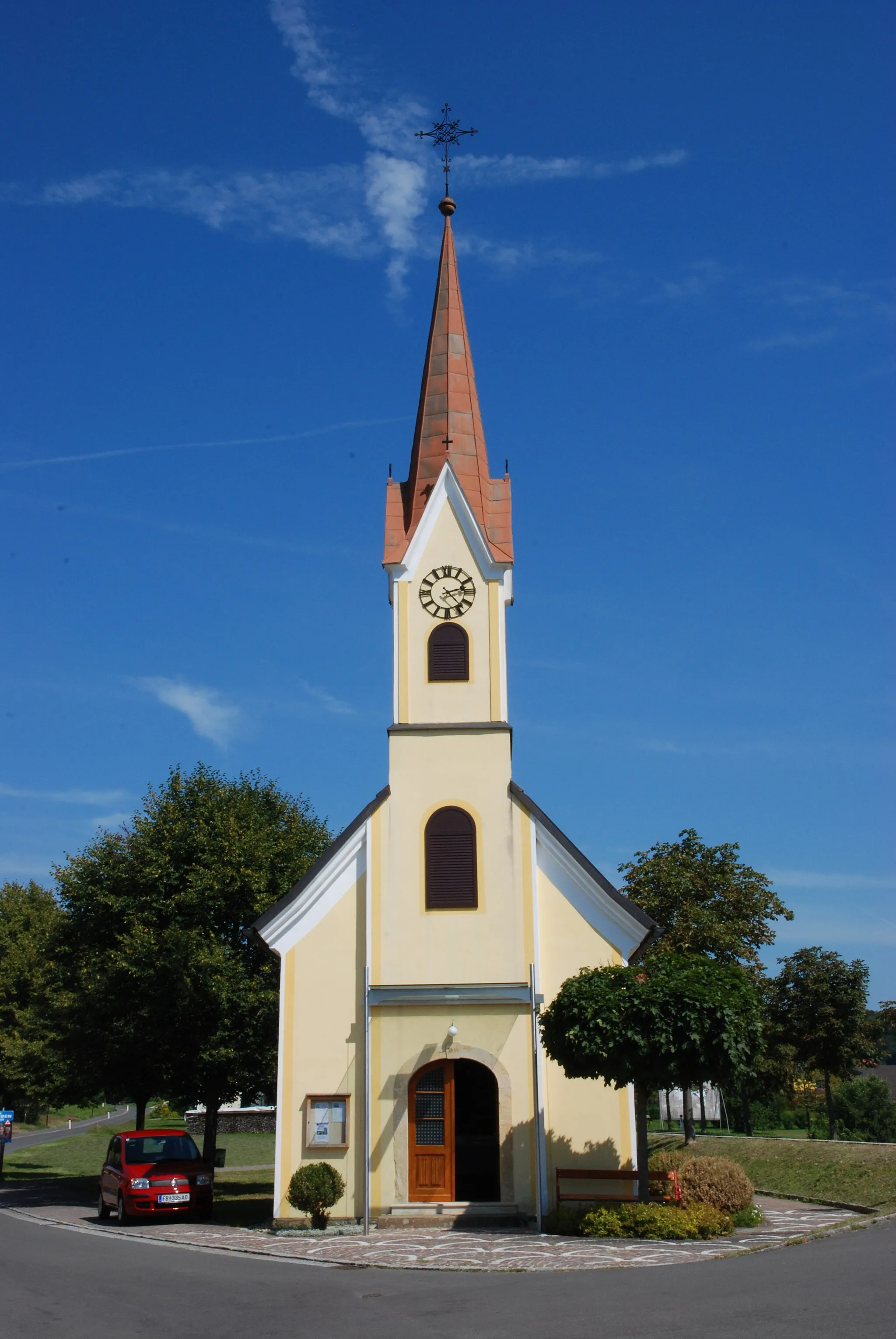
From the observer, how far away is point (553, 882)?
22234 mm

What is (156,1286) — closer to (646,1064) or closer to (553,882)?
(646,1064)

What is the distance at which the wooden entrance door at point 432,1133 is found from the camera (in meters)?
20.6

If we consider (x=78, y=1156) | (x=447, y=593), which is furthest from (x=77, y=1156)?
(x=447, y=593)

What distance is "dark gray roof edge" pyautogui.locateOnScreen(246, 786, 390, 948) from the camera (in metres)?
21.6

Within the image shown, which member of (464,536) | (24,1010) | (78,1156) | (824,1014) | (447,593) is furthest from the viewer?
(78,1156)

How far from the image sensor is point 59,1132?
80.4 m

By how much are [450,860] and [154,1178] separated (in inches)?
324

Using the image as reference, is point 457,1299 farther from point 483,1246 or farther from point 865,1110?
point 865,1110

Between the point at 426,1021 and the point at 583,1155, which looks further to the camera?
the point at 426,1021

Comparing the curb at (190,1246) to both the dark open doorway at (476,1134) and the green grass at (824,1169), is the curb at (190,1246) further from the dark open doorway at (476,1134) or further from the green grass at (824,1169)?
the green grass at (824,1169)

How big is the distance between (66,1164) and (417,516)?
1376 inches

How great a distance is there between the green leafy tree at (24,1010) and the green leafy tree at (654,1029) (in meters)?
26.1

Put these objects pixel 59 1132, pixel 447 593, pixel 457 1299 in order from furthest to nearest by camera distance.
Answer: pixel 59 1132, pixel 447 593, pixel 457 1299

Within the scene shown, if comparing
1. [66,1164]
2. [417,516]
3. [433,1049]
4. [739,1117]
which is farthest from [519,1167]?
[739,1117]
